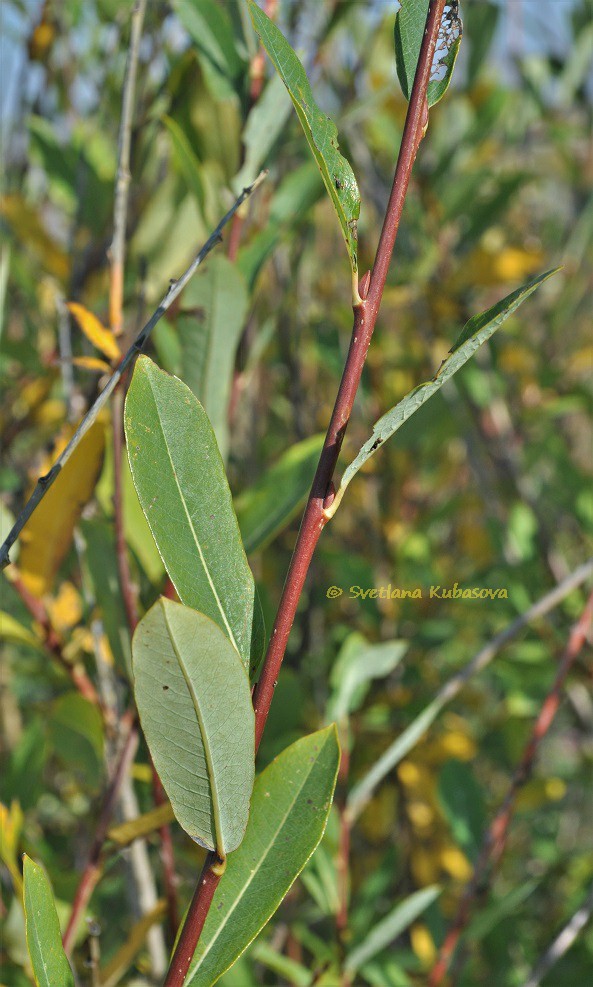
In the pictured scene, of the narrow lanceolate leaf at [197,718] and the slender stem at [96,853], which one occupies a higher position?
the narrow lanceolate leaf at [197,718]

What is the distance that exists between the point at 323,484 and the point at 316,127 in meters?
0.14

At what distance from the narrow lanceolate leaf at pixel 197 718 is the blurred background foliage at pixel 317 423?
208mm

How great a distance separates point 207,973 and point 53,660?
1.01 ft

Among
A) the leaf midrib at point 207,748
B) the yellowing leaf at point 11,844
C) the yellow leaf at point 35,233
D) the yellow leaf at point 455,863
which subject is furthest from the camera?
the yellow leaf at point 455,863

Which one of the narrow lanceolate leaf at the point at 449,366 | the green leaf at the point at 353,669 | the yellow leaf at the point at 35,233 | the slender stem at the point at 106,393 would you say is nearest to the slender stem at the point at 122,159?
the slender stem at the point at 106,393

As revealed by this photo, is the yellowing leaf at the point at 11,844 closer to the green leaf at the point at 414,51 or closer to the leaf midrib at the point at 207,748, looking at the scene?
the leaf midrib at the point at 207,748

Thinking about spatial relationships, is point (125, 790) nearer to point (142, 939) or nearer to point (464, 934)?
point (142, 939)

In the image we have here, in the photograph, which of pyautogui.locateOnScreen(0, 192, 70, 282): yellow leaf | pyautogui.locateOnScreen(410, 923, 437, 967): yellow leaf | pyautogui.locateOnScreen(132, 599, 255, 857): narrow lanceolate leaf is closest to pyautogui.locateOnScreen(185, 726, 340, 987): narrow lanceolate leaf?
pyautogui.locateOnScreen(132, 599, 255, 857): narrow lanceolate leaf

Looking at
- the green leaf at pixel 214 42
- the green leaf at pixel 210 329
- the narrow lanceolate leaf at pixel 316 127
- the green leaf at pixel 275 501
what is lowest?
the green leaf at pixel 275 501

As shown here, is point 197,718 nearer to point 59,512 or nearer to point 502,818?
point 59,512

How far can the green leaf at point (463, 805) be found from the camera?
0.88 metres

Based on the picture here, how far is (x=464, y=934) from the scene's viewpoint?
30.8 inches

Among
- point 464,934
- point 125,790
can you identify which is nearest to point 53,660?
point 125,790

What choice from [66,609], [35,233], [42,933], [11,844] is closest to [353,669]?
[66,609]
